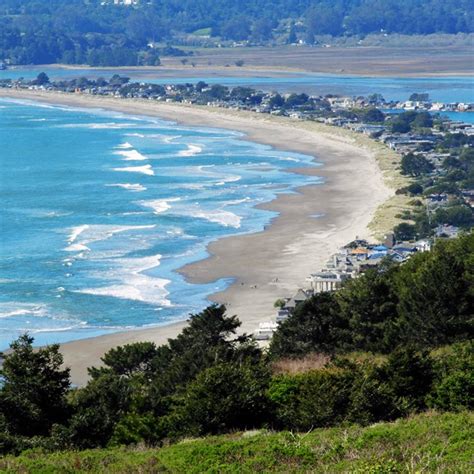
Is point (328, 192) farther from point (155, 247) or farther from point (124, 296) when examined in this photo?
point (124, 296)

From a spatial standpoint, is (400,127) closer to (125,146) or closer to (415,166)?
(125,146)

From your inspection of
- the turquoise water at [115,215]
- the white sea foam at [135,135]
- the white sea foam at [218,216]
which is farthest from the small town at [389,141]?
the white sea foam at [135,135]

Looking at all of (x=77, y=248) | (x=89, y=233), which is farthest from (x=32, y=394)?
(x=89, y=233)

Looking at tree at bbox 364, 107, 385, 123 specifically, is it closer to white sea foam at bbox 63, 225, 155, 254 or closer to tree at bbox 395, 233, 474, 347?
white sea foam at bbox 63, 225, 155, 254

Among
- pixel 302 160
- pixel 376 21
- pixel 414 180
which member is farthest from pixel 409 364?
pixel 376 21

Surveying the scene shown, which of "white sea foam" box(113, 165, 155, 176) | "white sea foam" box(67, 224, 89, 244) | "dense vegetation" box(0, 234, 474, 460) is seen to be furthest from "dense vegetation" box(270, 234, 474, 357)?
"white sea foam" box(113, 165, 155, 176)

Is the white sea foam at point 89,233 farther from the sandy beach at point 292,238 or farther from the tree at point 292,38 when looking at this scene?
the tree at point 292,38
